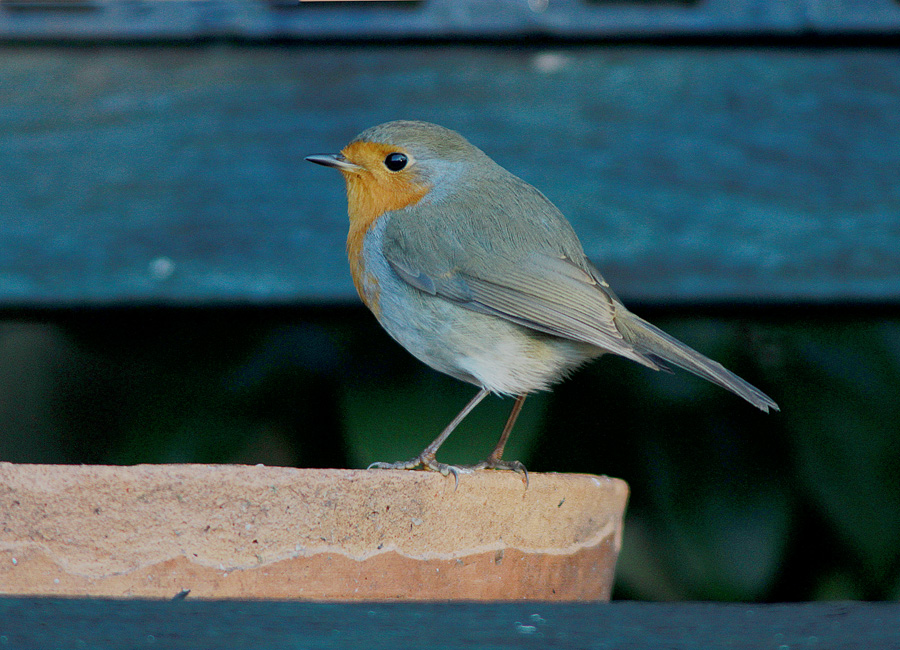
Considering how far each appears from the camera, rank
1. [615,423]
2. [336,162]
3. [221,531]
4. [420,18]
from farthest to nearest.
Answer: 1. [615,423]
2. [420,18]
3. [336,162]
4. [221,531]

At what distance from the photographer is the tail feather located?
1024mm

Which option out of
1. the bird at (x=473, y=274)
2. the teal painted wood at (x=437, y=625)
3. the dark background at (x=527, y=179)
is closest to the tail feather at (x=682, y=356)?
the bird at (x=473, y=274)

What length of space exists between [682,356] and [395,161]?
0.51 m

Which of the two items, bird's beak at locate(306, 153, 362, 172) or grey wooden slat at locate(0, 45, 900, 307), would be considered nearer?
bird's beak at locate(306, 153, 362, 172)

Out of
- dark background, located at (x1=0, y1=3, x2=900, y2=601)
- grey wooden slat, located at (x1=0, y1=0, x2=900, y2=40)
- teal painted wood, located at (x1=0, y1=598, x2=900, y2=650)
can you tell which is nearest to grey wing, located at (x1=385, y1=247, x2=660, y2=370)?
dark background, located at (x1=0, y1=3, x2=900, y2=601)

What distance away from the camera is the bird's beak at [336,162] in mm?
1218

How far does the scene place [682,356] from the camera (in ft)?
3.63

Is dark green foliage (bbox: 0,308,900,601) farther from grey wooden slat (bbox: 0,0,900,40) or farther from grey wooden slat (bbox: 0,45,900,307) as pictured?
grey wooden slat (bbox: 0,0,900,40)

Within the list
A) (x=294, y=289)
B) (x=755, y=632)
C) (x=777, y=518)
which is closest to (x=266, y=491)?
(x=755, y=632)

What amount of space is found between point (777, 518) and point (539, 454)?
19.8 inches

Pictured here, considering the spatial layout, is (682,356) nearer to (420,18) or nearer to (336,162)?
(336,162)

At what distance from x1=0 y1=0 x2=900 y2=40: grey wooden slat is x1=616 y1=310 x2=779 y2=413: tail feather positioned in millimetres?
588

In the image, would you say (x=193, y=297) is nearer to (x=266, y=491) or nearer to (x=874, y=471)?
(x=266, y=491)

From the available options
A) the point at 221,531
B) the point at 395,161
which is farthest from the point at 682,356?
the point at 221,531
